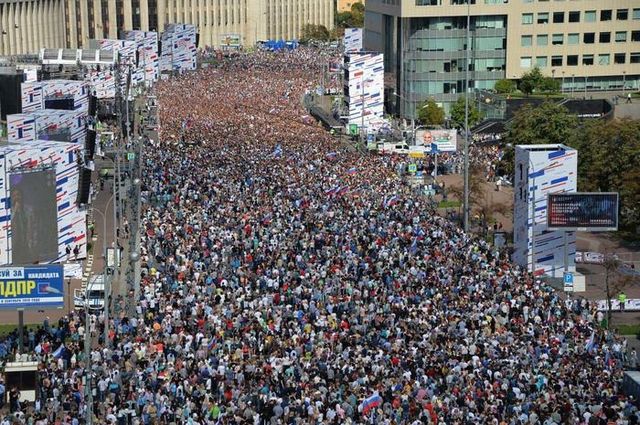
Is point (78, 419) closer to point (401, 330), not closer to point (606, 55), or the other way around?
point (401, 330)

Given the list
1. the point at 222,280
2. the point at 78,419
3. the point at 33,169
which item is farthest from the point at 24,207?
the point at 78,419

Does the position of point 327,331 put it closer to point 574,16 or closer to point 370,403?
point 370,403

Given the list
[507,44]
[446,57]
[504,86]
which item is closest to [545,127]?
[446,57]

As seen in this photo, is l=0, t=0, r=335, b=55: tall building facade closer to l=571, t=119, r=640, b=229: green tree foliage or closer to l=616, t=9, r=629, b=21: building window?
l=616, t=9, r=629, b=21: building window

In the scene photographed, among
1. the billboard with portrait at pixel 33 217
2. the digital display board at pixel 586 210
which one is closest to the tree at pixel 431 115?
the billboard with portrait at pixel 33 217

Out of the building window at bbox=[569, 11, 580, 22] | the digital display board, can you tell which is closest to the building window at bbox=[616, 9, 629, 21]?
the building window at bbox=[569, 11, 580, 22]
